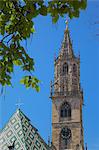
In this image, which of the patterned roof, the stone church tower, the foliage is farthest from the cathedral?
the foliage

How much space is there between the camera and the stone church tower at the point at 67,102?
36.5 meters

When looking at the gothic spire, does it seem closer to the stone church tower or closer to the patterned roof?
the stone church tower

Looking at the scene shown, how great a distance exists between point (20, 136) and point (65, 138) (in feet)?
40.3

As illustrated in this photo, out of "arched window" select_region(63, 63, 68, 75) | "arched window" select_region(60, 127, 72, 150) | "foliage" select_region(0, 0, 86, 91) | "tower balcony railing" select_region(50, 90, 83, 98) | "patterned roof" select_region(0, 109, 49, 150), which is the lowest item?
"foliage" select_region(0, 0, 86, 91)

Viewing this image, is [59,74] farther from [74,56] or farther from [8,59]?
[8,59]

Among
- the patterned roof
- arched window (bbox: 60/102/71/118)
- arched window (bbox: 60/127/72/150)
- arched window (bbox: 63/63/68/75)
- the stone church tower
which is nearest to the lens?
the patterned roof

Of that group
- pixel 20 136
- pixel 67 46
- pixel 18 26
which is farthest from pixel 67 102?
pixel 18 26

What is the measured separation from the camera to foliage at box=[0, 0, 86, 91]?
4.00 meters

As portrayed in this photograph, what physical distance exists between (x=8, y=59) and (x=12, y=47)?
12 cm

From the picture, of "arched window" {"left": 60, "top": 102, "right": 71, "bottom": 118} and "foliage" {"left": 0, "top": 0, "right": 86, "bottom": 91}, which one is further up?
"arched window" {"left": 60, "top": 102, "right": 71, "bottom": 118}

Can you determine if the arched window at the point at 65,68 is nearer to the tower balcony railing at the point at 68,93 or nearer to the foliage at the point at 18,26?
the tower balcony railing at the point at 68,93

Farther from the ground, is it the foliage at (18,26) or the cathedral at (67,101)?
the cathedral at (67,101)

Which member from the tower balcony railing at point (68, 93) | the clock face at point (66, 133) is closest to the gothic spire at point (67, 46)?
the tower balcony railing at point (68, 93)

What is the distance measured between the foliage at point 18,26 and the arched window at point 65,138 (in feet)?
105
